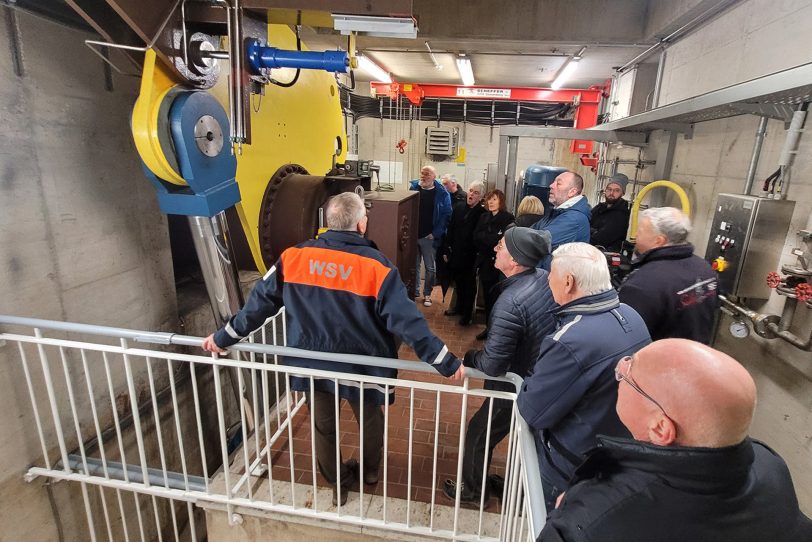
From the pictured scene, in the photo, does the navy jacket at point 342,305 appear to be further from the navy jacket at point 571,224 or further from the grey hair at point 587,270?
the navy jacket at point 571,224

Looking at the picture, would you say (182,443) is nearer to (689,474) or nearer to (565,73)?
(689,474)

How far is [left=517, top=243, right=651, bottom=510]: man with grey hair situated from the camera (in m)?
1.49

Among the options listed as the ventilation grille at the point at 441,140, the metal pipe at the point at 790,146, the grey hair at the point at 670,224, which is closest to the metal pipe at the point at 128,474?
the grey hair at the point at 670,224

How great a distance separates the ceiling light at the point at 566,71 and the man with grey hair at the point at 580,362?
4.73 m

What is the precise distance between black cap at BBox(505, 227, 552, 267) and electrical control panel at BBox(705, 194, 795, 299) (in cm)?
159

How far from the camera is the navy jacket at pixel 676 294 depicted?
227 cm

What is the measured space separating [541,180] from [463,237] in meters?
3.59

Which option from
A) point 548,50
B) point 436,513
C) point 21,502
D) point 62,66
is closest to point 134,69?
point 62,66

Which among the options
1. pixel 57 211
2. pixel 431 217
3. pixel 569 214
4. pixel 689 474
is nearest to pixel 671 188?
pixel 569 214

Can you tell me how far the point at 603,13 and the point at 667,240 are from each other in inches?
124

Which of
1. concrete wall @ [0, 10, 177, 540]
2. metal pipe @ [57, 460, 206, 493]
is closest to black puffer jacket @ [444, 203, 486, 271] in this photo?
concrete wall @ [0, 10, 177, 540]

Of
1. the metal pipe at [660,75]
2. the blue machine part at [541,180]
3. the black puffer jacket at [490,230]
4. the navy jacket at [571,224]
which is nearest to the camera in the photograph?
the navy jacket at [571,224]

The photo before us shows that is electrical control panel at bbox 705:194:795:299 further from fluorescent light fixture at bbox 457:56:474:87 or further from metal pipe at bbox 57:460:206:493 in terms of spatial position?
fluorescent light fixture at bbox 457:56:474:87

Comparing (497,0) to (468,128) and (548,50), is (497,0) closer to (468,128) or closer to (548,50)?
(548,50)
